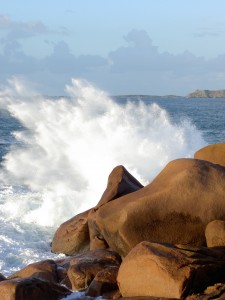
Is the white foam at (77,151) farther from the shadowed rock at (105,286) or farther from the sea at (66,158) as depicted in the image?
the shadowed rock at (105,286)

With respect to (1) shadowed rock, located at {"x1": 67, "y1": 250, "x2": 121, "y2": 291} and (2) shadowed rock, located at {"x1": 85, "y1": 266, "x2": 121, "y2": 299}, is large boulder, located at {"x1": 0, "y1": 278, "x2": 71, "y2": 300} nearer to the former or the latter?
(2) shadowed rock, located at {"x1": 85, "y1": 266, "x2": 121, "y2": 299}

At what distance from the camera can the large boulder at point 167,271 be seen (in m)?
6.52

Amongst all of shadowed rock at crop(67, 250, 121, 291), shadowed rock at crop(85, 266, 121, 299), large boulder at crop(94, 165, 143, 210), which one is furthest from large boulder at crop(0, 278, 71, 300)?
large boulder at crop(94, 165, 143, 210)

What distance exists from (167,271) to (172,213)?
5.91 ft

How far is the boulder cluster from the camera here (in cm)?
660

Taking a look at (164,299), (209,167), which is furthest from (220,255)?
(209,167)

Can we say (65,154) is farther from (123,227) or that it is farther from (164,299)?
(164,299)

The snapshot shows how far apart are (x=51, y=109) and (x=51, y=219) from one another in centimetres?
1310

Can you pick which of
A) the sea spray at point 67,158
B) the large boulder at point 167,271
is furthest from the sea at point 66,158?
the large boulder at point 167,271

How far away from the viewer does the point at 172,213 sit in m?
8.30

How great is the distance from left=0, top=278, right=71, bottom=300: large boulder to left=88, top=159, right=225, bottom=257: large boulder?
5.72 feet

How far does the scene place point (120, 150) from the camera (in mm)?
20016

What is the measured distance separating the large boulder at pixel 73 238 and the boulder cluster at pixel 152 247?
0.04 m

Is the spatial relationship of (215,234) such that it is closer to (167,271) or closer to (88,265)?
(167,271)
